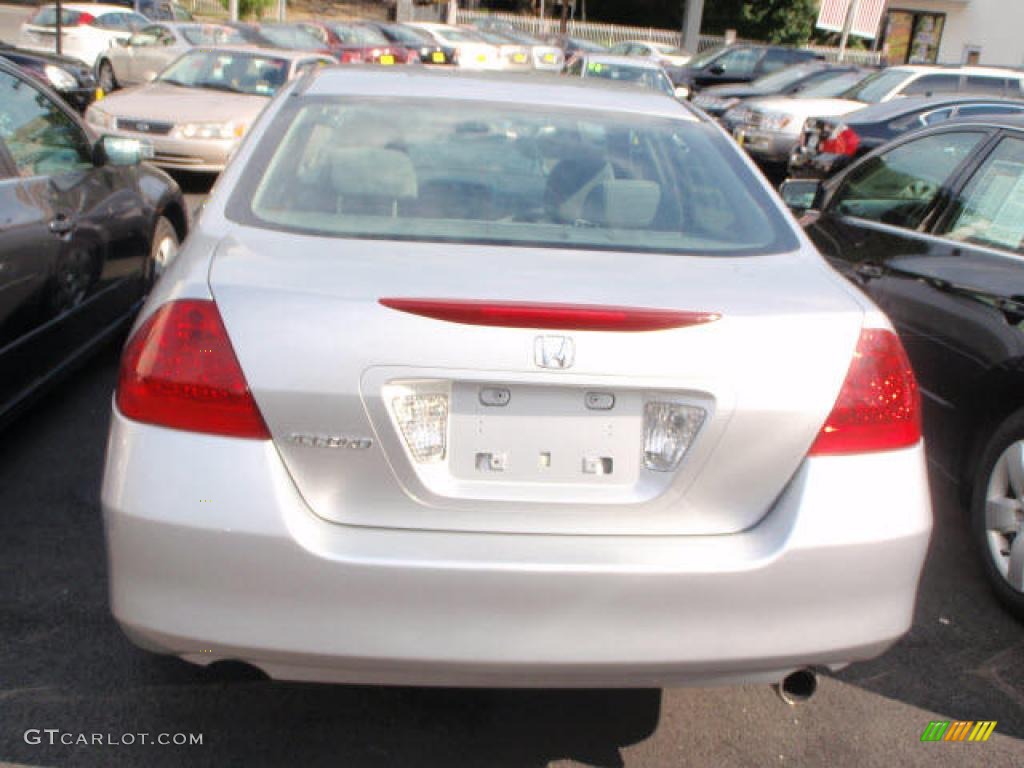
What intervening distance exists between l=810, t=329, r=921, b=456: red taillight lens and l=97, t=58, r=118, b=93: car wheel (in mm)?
19953

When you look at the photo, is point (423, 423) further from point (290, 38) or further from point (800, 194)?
point (290, 38)

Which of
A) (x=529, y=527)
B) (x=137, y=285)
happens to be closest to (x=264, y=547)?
(x=529, y=527)

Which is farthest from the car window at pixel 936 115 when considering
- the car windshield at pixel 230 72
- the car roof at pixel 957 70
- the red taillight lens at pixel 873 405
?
the red taillight lens at pixel 873 405

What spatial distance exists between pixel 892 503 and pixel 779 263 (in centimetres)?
68

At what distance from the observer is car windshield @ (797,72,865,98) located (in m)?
16.0

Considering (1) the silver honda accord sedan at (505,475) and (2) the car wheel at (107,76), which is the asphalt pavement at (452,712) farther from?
(2) the car wheel at (107,76)

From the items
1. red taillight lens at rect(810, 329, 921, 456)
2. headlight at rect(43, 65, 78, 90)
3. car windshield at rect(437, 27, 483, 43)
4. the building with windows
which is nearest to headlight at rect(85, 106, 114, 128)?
headlight at rect(43, 65, 78, 90)

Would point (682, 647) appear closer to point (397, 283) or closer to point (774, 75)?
point (397, 283)

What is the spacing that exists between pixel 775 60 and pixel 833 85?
8577 millimetres

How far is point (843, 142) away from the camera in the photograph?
1165 centimetres

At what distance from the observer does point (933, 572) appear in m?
4.17

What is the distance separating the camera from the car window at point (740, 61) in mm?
24797

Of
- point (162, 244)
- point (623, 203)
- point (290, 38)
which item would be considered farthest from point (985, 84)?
point (623, 203)

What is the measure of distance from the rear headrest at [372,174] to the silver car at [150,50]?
17477mm
